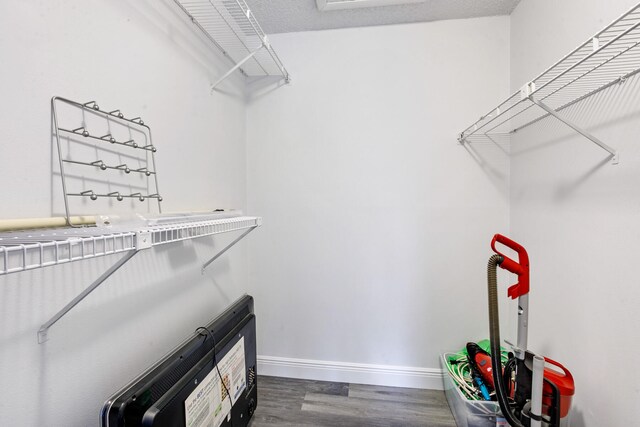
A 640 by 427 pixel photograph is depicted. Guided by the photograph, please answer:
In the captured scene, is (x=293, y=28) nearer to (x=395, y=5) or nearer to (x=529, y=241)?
(x=395, y=5)

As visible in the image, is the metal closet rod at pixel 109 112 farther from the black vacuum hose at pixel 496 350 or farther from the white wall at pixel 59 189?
the black vacuum hose at pixel 496 350

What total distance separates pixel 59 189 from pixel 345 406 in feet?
5.93

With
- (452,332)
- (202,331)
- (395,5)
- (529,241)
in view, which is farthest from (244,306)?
(395,5)

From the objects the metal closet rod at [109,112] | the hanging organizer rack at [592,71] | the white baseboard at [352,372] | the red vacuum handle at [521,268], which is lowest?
the white baseboard at [352,372]

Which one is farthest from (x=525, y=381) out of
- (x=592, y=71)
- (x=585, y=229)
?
(x=592, y=71)

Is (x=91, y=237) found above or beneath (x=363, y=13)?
beneath

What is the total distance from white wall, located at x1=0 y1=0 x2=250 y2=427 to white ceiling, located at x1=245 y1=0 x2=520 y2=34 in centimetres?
56

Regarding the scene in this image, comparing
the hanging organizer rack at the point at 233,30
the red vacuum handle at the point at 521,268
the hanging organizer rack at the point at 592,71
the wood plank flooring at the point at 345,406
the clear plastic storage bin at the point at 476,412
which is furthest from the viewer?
the wood plank flooring at the point at 345,406

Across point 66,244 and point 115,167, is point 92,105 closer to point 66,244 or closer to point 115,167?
point 115,167

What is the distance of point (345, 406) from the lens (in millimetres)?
1656

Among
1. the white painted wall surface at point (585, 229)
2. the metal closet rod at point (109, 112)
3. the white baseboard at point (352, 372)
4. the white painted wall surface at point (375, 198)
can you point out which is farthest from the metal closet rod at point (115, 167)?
the white painted wall surface at point (585, 229)

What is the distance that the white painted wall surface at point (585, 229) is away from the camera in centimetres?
92

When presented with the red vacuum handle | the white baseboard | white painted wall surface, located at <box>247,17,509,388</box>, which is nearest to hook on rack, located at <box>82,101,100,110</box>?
white painted wall surface, located at <box>247,17,509,388</box>

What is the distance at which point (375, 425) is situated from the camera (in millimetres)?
1513
